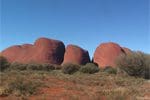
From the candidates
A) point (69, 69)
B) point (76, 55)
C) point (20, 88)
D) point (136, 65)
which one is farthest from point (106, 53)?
point (20, 88)

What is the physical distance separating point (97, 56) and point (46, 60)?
1085 centimetres

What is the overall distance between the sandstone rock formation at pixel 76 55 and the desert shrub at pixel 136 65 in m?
36.2

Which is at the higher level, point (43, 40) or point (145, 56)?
point (43, 40)

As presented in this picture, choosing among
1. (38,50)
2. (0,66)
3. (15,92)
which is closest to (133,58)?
(0,66)

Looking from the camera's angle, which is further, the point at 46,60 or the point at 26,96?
the point at 46,60

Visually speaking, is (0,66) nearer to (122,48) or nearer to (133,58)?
(133,58)

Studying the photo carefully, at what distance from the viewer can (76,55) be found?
76.4 metres

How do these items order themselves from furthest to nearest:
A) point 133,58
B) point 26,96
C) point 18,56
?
1. point 18,56
2. point 133,58
3. point 26,96

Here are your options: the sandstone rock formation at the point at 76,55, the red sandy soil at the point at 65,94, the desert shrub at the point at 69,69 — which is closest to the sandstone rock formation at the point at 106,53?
the sandstone rock formation at the point at 76,55

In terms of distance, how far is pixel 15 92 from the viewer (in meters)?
15.0

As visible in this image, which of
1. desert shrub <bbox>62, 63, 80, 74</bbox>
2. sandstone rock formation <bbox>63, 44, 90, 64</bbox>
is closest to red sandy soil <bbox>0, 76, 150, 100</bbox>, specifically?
desert shrub <bbox>62, 63, 80, 74</bbox>

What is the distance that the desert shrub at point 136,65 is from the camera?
3822cm

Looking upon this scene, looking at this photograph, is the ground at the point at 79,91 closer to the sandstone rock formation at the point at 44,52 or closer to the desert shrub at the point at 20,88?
the desert shrub at the point at 20,88

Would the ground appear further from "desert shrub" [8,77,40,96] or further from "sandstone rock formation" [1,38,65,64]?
"sandstone rock formation" [1,38,65,64]
